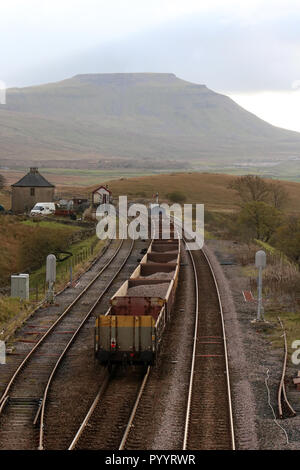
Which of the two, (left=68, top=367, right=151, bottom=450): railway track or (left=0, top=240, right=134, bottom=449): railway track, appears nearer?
(left=68, top=367, right=151, bottom=450): railway track

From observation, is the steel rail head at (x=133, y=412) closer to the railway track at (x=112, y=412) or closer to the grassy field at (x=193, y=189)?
the railway track at (x=112, y=412)

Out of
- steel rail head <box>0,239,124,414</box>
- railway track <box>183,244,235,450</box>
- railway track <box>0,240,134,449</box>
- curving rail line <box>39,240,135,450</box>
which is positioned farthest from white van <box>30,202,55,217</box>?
railway track <box>183,244,235,450</box>

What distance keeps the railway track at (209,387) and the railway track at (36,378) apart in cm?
376

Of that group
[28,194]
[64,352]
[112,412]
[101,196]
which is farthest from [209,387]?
[101,196]

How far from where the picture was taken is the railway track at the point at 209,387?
1575 cm

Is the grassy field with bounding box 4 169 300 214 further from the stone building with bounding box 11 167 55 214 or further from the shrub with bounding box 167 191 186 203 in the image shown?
the stone building with bounding box 11 167 55 214

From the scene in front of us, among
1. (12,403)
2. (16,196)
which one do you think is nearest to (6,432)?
(12,403)

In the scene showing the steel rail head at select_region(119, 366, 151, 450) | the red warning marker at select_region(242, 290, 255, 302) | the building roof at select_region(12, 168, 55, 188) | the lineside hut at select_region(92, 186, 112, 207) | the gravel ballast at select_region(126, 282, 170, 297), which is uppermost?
the building roof at select_region(12, 168, 55, 188)

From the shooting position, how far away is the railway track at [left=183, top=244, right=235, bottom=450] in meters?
15.8

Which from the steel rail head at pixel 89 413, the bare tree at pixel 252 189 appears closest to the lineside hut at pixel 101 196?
the bare tree at pixel 252 189

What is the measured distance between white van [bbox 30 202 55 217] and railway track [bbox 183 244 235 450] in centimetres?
4108

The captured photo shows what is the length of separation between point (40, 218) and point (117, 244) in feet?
57.3

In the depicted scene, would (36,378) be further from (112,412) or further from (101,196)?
(101,196)

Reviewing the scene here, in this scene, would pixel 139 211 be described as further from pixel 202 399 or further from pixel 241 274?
pixel 202 399
